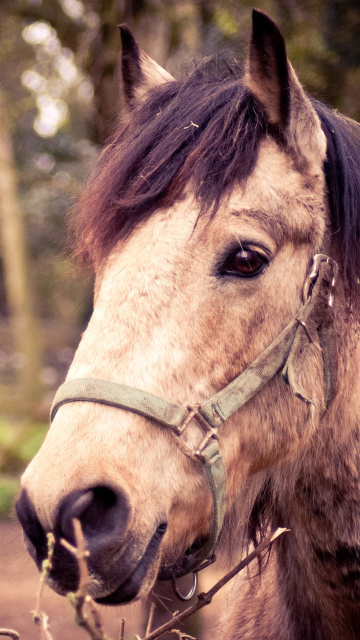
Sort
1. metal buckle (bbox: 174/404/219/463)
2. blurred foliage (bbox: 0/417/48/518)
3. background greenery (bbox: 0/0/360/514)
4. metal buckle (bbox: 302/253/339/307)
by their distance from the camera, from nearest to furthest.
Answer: metal buckle (bbox: 174/404/219/463), metal buckle (bbox: 302/253/339/307), background greenery (bbox: 0/0/360/514), blurred foliage (bbox: 0/417/48/518)

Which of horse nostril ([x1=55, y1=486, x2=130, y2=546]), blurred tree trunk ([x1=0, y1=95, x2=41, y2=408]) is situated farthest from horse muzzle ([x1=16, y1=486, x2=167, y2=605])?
blurred tree trunk ([x1=0, y1=95, x2=41, y2=408])

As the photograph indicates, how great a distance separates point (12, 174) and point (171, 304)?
24.5 feet

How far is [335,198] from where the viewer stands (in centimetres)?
205

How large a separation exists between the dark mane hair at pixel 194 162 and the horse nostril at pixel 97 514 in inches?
34.8

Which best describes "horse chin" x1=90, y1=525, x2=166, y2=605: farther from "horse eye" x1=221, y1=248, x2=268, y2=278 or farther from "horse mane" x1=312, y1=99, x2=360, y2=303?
"horse mane" x1=312, y1=99, x2=360, y2=303

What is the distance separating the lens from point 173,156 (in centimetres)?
203

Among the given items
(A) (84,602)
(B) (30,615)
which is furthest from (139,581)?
(B) (30,615)

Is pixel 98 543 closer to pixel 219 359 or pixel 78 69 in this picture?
pixel 219 359

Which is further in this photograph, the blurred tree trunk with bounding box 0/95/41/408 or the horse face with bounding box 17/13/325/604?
the blurred tree trunk with bounding box 0/95/41/408

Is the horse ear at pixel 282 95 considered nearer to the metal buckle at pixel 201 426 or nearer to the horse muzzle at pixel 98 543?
the metal buckle at pixel 201 426

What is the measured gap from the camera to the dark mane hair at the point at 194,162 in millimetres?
1954

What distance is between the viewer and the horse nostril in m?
1.50

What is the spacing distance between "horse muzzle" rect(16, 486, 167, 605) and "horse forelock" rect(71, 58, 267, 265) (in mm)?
901

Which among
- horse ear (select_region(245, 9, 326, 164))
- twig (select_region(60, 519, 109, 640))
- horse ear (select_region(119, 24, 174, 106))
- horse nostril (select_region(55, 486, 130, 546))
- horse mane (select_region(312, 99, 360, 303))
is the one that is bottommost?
horse nostril (select_region(55, 486, 130, 546))
